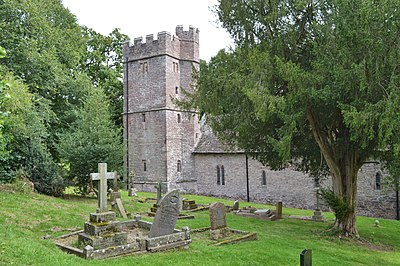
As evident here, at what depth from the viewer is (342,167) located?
1439 centimetres

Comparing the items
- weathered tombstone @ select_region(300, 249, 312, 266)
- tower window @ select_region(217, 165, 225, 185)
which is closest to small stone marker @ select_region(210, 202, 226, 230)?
weathered tombstone @ select_region(300, 249, 312, 266)

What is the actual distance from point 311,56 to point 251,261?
8.43m

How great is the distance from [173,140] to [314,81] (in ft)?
61.8

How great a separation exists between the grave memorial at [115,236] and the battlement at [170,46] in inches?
822

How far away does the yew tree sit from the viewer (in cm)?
1072

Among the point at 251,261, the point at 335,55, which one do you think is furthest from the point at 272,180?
the point at 251,261

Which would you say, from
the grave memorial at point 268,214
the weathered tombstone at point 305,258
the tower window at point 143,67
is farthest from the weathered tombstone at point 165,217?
the tower window at point 143,67

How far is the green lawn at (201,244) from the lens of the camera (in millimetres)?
7648

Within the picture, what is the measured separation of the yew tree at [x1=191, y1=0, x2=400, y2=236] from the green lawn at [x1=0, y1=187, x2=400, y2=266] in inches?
72.3

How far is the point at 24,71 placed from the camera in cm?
1984

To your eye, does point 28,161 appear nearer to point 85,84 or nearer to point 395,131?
point 85,84

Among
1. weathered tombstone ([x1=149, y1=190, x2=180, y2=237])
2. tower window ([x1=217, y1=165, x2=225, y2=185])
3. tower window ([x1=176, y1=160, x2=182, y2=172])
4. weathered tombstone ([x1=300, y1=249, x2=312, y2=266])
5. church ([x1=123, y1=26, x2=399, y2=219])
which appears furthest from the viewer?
tower window ([x1=176, y1=160, x2=182, y2=172])

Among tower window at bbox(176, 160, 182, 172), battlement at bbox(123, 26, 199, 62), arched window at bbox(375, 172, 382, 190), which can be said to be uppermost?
battlement at bbox(123, 26, 199, 62)

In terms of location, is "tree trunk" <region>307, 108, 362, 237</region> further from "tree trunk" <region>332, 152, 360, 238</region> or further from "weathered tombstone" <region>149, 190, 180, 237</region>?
"weathered tombstone" <region>149, 190, 180, 237</region>
